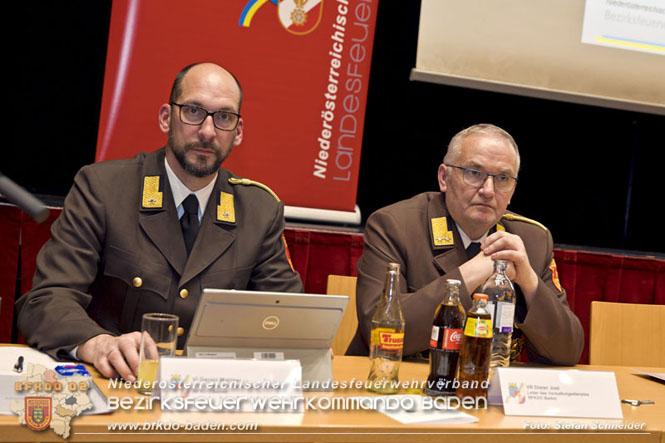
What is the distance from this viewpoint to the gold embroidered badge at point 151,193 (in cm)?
202

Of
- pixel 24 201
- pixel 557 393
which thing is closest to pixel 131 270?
pixel 24 201

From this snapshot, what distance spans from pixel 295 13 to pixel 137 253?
1.79 m

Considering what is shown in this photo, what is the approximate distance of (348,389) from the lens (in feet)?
4.86

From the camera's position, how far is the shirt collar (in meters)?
2.08

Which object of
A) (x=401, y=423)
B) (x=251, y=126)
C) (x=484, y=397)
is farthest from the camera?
(x=251, y=126)

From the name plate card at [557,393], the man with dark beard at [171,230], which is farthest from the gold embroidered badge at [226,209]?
the name plate card at [557,393]

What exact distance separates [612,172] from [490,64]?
138 centimetres

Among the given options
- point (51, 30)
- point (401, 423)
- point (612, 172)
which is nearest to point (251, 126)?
point (51, 30)

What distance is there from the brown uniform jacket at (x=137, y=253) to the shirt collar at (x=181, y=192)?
0.8 inches

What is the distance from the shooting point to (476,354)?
1.43 m

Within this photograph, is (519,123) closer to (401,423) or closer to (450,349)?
(450,349)

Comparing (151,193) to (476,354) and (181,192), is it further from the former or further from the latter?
(476,354)

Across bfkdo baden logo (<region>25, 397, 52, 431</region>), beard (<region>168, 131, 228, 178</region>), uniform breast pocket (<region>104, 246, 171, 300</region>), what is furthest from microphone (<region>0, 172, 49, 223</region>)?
beard (<region>168, 131, 228, 178</region>)

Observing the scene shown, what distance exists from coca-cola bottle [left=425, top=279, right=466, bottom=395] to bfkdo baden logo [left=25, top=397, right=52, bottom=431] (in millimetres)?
769
